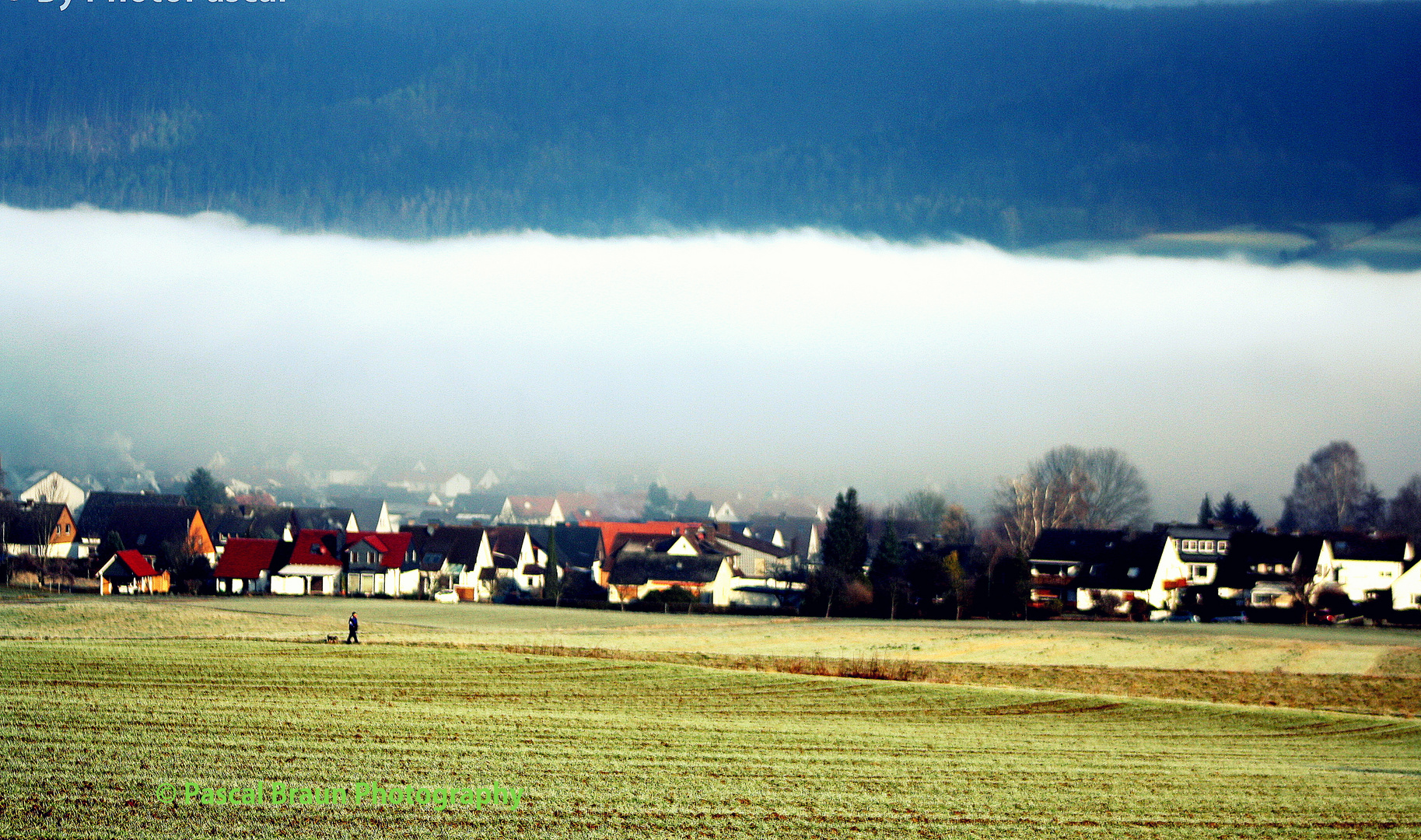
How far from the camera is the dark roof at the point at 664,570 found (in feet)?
300

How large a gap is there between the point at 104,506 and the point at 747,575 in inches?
2525

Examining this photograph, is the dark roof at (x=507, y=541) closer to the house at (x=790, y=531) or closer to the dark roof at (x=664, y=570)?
the dark roof at (x=664, y=570)

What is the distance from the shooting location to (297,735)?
992 inches

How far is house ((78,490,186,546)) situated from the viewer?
356ft

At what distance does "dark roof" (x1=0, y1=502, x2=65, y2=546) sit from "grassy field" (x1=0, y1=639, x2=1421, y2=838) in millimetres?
65930

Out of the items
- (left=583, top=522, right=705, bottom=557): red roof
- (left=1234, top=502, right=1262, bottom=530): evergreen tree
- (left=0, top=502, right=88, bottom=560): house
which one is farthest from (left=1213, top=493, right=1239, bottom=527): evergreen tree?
(left=0, top=502, right=88, bottom=560): house

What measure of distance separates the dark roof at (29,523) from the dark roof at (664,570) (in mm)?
46530

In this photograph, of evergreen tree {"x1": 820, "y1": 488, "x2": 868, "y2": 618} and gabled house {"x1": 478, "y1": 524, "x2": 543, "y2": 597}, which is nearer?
evergreen tree {"x1": 820, "y1": 488, "x2": 868, "y2": 618}

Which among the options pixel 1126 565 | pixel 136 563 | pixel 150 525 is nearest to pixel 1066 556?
pixel 1126 565

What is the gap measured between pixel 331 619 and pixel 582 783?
41.6 metres

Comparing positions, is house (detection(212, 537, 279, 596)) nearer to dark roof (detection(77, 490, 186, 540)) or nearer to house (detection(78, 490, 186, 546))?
house (detection(78, 490, 186, 546))

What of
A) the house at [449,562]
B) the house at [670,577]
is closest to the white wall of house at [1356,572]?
the house at [670,577]

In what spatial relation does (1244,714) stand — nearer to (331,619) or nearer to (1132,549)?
(331,619)

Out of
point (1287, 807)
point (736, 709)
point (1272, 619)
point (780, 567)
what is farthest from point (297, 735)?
point (780, 567)
